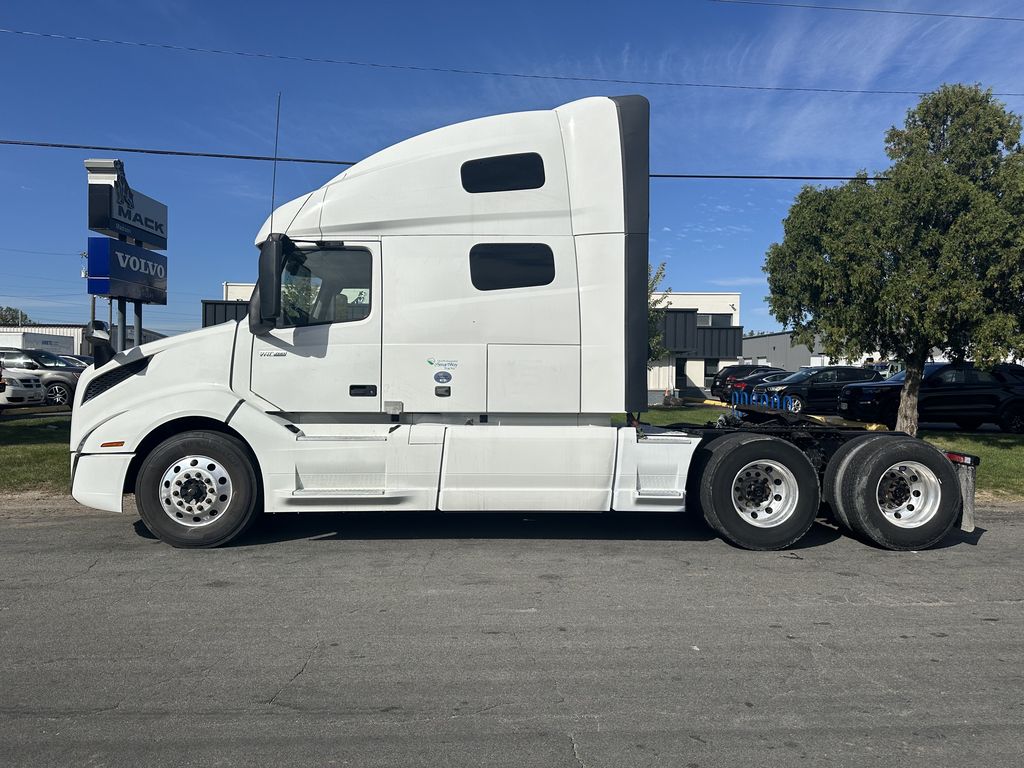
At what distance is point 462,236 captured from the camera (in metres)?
6.30

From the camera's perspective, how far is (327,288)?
635 cm

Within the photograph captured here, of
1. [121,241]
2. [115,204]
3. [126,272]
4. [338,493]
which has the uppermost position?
[115,204]

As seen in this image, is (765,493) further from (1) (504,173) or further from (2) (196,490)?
(2) (196,490)

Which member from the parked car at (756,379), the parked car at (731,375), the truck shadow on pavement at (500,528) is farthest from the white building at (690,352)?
the truck shadow on pavement at (500,528)

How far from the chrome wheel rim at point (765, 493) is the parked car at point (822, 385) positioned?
14.0 metres

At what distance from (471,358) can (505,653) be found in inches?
115

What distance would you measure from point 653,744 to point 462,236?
448cm

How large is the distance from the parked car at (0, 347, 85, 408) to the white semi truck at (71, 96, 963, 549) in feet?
54.1

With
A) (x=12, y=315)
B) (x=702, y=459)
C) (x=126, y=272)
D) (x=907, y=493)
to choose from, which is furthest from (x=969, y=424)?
(x=12, y=315)

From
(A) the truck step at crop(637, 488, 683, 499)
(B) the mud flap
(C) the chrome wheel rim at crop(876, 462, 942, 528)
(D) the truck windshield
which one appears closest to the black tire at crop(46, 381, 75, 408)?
(D) the truck windshield

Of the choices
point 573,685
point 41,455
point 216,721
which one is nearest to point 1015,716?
point 573,685

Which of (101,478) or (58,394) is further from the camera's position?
(58,394)

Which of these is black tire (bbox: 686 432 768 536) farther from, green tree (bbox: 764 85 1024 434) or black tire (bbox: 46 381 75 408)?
black tire (bbox: 46 381 75 408)

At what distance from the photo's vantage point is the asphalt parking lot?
3104mm
